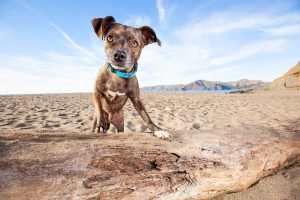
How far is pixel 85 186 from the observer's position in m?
1.89

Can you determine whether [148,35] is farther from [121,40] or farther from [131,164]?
[131,164]

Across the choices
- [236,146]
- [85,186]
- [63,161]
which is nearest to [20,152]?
[63,161]

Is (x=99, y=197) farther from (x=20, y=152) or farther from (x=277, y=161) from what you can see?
(x=277, y=161)

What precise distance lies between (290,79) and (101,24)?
30.7m

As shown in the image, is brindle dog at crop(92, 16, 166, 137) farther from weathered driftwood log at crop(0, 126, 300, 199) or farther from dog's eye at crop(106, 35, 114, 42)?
weathered driftwood log at crop(0, 126, 300, 199)

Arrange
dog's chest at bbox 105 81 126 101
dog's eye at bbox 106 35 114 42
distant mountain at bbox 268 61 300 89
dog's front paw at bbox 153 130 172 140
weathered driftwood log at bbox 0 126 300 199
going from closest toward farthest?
weathered driftwood log at bbox 0 126 300 199 → dog's front paw at bbox 153 130 172 140 → dog's eye at bbox 106 35 114 42 → dog's chest at bbox 105 81 126 101 → distant mountain at bbox 268 61 300 89

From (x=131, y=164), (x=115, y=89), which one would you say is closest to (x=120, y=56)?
(x=115, y=89)

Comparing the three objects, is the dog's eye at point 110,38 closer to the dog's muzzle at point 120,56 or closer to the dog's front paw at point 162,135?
the dog's muzzle at point 120,56

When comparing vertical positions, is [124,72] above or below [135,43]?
below

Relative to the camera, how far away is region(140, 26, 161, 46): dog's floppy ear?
3.32m

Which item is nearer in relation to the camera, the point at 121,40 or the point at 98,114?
the point at 121,40

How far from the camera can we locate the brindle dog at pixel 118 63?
3007mm

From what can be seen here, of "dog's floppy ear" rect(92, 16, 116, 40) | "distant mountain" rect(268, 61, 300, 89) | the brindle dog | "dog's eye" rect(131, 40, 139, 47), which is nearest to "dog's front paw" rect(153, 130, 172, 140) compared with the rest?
the brindle dog

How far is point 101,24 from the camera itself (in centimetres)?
317
